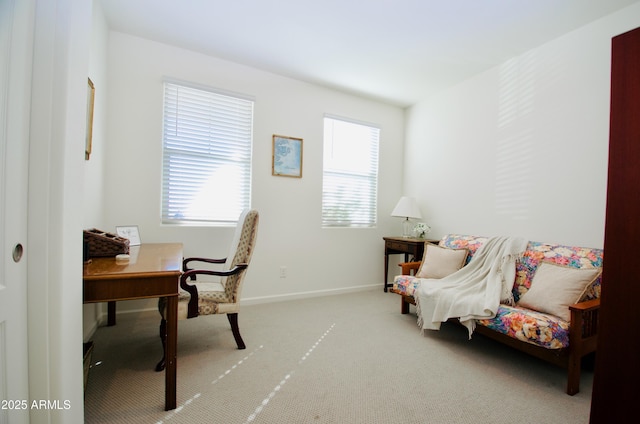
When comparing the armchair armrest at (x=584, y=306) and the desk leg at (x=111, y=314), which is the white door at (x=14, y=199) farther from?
the armchair armrest at (x=584, y=306)

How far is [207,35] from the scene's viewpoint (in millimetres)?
2746

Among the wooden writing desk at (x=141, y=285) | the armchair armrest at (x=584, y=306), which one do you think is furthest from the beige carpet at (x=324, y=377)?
the armchair armrest at (x=584, y=306)

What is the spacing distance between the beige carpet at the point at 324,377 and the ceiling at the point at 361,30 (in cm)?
262

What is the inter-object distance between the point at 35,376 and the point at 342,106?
3.67 metres

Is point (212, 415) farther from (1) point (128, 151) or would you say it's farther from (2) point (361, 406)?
(1) point (128, 151)

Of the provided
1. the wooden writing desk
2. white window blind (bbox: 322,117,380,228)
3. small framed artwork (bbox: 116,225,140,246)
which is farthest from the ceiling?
the wooden writing desk

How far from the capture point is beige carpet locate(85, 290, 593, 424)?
154cm

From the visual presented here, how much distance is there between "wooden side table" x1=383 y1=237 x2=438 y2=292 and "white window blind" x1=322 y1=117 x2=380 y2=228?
0.40 metres

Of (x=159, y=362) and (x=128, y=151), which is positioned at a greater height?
(x=128, y=151)

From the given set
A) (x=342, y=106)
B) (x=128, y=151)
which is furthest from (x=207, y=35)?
(x=342, y=106)

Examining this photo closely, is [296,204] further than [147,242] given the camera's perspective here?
Yes

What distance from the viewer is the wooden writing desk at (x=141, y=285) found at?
135cm

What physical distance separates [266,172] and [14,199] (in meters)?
2.48

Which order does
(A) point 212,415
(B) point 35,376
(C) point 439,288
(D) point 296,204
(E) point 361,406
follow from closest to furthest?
1. (B) point 35,376
2. (A) point 212,415
3. (E) point 361,406
4. (C) point 439,288
5. (D) point 296,204
